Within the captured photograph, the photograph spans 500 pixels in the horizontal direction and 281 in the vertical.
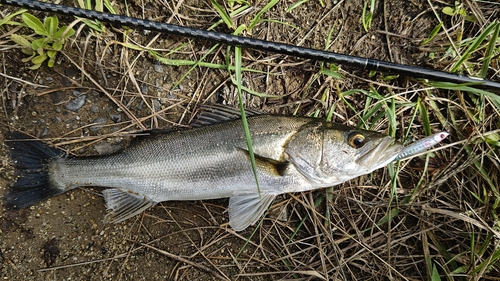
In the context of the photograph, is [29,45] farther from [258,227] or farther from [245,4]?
[258,227]

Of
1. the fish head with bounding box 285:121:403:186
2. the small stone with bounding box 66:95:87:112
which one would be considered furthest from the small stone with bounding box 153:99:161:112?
the fish head with bounding box 285:121:403:186

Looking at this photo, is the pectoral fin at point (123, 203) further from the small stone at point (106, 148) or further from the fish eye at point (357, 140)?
the fish eye at point (357, 140)

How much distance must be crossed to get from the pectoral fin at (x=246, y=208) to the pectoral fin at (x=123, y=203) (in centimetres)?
70

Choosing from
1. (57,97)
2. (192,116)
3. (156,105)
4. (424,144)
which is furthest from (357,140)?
(57,97)

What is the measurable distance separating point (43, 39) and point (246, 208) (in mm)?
2271

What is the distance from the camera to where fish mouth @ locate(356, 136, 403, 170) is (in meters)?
2.88

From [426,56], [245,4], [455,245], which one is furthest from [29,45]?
[455,245]

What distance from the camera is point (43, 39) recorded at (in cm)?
306

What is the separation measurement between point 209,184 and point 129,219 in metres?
0.92

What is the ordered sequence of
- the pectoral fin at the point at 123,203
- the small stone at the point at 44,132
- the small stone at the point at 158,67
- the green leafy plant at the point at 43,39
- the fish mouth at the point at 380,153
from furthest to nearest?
the small stone at the point at 158,67
the small stone at the point at 44,132
the pectoral fin at the point at 123,203
the green leafy plant at the point at 43,39
the fish mouth at the point at 380,153

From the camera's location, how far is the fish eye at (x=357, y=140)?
2926 millimetres

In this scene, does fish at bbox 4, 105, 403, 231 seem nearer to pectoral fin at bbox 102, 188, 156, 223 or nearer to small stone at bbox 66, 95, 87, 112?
pectoral fin at bbox 102, 188, 156, 223

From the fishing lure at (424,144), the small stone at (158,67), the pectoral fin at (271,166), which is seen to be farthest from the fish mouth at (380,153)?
the small stone at (158,67)

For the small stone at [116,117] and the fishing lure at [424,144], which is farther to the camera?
the small stone at [116,117]
